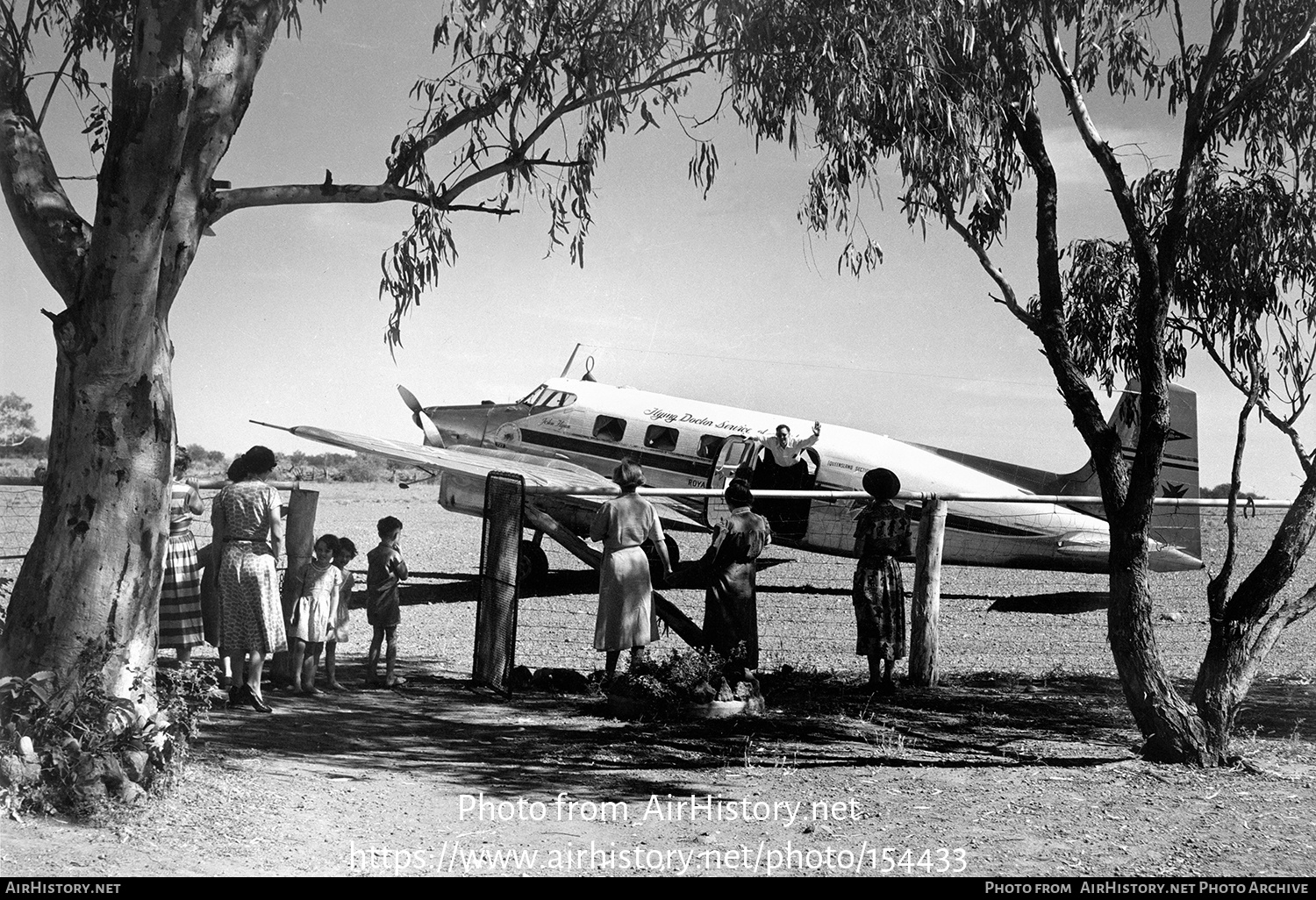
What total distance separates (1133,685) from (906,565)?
1400cm

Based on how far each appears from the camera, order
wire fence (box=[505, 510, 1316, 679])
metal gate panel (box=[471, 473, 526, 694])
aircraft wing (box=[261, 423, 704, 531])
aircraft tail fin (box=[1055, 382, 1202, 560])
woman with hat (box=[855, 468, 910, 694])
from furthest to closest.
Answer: aircraft tail fin (box=[1055, 382, 1202, 560]) < aircraft wing (box=[261, 423, 704, 531]) < wire fence (box=[505, 510, 1316, 679]) < woman with hat (box=[855, 468, 910, 694]) < metal gate panel (box=[471, 473, 526, 694])

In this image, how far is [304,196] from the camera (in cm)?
557

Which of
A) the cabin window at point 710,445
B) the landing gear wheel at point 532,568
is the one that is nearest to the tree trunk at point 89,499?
the landing gear wheel at point 532,568

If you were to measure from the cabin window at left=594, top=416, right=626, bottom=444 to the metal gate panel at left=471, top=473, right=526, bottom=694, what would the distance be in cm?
770

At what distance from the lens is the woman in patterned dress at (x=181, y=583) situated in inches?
280

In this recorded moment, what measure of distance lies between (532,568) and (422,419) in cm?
371

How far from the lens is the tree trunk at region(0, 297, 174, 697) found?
4906 millimetres

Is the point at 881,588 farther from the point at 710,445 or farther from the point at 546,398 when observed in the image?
the point at 546,398

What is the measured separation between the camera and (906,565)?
20.0 metres

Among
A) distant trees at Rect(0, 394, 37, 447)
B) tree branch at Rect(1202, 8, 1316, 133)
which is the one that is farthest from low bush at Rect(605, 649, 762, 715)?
tree branch at Rect(1202, 8, 1316, 133)

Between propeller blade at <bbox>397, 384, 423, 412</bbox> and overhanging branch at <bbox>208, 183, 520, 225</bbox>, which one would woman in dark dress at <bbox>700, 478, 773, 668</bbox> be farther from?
propeller blade at <bbox>397, 384, 423, 412</bbox>

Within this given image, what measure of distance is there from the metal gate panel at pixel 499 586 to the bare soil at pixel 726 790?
0.25 meters

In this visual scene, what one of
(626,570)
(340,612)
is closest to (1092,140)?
(626,570)

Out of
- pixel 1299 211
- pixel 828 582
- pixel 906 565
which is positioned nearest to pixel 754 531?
pixel 1299 211
